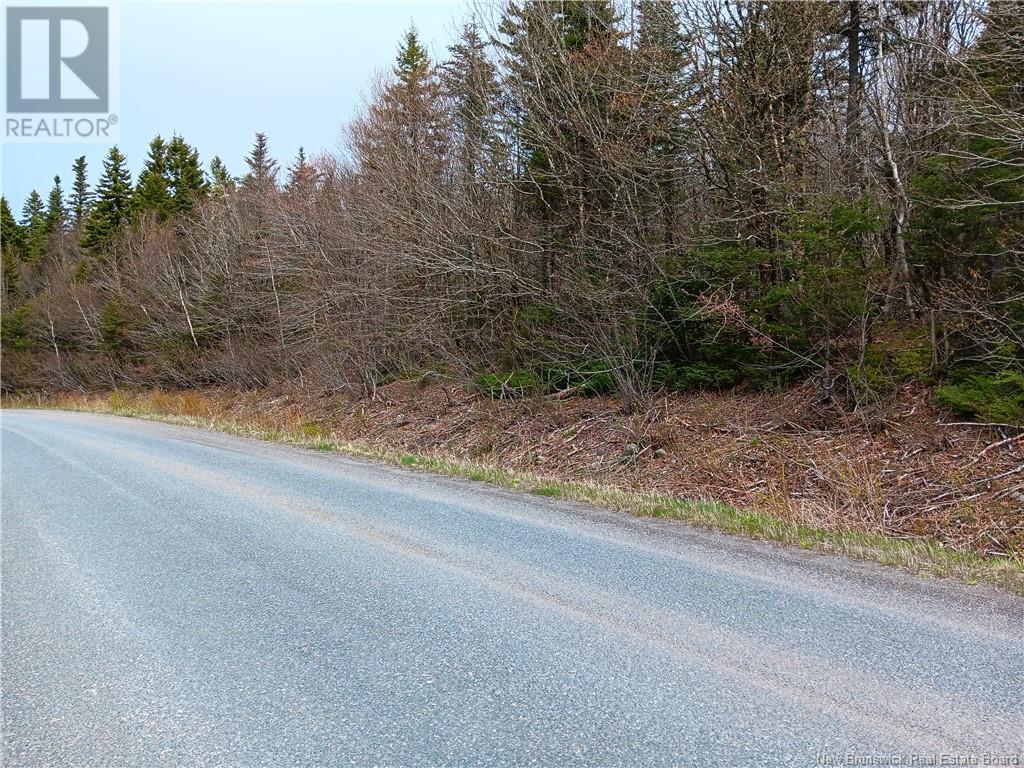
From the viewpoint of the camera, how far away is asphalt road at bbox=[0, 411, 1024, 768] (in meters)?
2.76

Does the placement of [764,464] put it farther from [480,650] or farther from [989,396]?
[480,650]

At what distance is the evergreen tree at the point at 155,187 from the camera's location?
43.8 meters

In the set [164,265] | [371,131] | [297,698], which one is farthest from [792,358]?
[164,265]

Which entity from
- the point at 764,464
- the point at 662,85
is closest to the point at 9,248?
the point at 662,85

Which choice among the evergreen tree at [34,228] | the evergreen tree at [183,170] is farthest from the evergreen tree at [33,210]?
the evergreen tree at [183,170]

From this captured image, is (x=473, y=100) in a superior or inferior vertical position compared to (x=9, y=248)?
inferior

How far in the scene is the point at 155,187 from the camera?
45719mm

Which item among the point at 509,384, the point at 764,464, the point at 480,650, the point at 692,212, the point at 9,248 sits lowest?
the point at 480,650

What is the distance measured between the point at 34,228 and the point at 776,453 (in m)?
69.9

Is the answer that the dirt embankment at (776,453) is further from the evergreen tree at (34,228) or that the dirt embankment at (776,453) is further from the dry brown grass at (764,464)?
the evergreen tree at (34,228)

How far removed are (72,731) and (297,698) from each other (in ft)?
3.01

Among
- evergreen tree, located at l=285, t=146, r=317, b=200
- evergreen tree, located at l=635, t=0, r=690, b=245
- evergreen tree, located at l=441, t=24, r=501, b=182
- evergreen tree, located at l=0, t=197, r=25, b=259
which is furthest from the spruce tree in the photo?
evergreen tree, located at l=635, t=0, r=690, b=245

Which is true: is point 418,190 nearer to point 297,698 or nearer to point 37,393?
point 297,698

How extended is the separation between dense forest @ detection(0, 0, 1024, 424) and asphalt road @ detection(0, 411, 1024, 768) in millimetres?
5776
